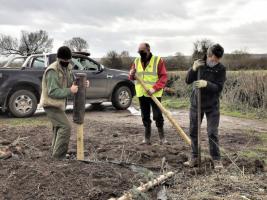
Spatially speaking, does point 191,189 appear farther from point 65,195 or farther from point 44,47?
point 44,47

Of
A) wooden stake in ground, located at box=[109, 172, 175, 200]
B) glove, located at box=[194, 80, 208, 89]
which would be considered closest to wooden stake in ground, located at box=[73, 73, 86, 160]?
wooden stake in ground, located at box=[109, 172, 175, 200]

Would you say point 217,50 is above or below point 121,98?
above

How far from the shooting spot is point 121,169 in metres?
5.16

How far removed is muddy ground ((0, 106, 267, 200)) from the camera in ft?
14.6

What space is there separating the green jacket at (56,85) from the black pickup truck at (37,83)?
5.99m

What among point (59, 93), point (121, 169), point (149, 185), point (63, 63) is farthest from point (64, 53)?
point (149, 185)

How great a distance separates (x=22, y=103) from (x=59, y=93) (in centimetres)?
644

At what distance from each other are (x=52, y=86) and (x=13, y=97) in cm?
630

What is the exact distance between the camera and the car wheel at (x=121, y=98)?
45.3 ft

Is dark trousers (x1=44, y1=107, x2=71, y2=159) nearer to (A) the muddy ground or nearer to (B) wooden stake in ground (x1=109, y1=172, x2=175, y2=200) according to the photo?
(A) the muddy ground

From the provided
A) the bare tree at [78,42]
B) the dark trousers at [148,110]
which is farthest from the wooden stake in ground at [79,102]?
the bare tree at [78,42]

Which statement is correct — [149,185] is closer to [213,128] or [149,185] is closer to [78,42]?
[213,128]

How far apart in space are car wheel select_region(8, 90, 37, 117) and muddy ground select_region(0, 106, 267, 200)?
2365 mm

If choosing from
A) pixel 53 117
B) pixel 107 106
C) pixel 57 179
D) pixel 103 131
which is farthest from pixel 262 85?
pixel 57 179
